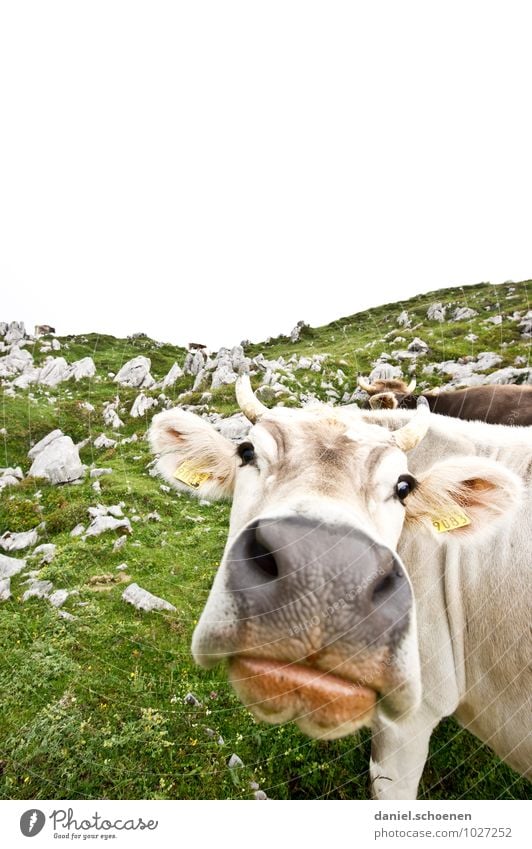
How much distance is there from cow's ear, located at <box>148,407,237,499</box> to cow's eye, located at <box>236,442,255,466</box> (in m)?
0.50

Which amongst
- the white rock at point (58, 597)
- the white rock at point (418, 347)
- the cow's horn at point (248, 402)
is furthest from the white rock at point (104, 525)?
the white rock at point (418, 347)

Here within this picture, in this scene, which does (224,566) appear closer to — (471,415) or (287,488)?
(287,488)

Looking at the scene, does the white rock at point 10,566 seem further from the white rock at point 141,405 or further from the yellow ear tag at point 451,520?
the white rock at point 141,405

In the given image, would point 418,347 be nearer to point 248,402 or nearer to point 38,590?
point 248,402

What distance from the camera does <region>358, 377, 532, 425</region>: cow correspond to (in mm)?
8609

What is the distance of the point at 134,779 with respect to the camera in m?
3.45

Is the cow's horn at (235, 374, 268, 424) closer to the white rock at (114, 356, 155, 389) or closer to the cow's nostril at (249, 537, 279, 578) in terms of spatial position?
the cow's nostril at (249, 537, 279, 578)

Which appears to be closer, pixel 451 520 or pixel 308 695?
pixel 308 695

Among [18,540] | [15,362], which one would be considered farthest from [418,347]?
[15,362]

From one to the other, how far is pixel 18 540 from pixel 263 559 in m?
8.08

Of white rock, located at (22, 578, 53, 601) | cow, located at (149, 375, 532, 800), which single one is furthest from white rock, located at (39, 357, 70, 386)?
cow, located at (149, 375, 532, 800)

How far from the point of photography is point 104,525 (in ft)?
26.6

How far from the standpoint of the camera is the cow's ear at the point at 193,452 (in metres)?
3.24

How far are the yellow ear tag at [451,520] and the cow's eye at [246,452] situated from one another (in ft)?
4.35
